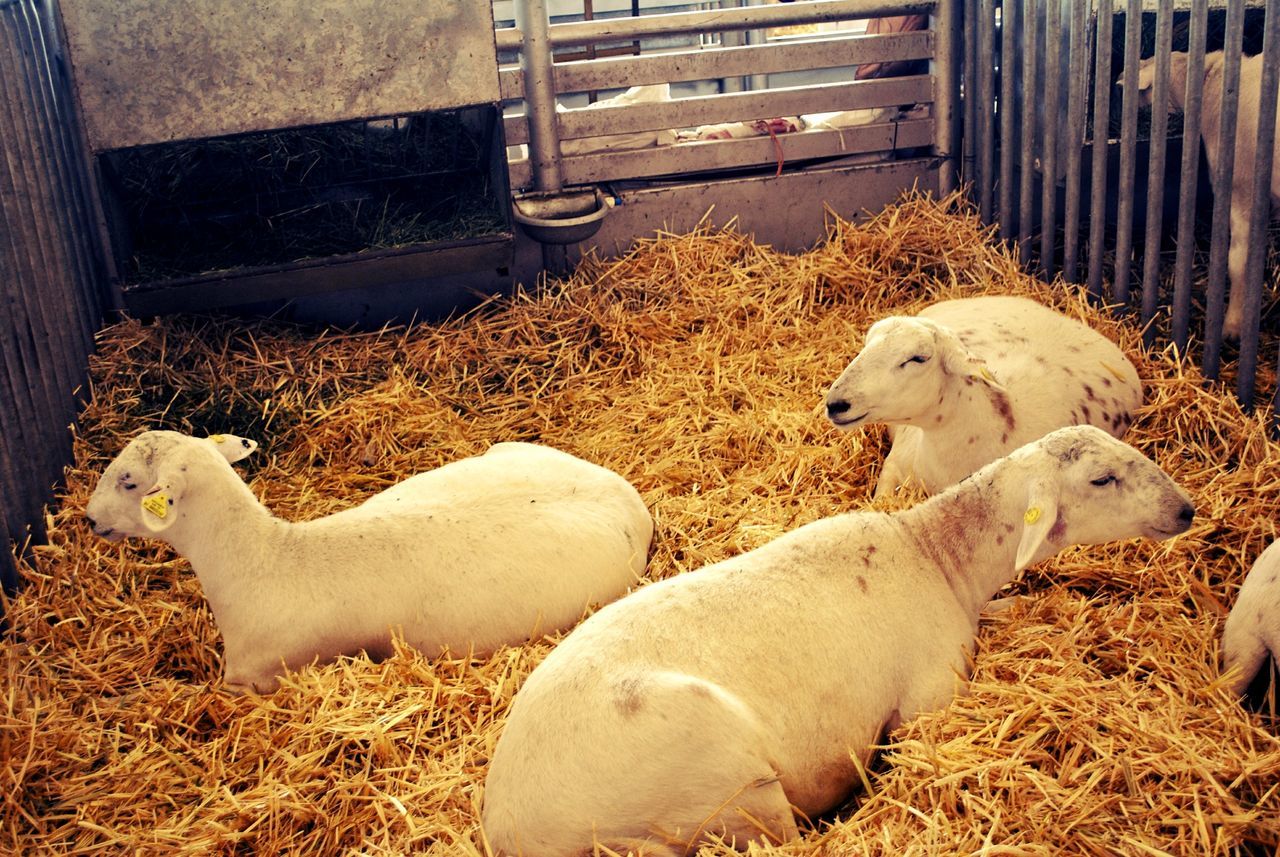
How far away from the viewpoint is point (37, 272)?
538cm

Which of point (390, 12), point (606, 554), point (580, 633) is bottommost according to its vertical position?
point (606, 554)

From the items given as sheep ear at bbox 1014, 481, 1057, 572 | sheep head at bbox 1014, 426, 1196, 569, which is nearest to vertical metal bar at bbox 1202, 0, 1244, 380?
sheep head at bbox 1014, 426, 1196, 569

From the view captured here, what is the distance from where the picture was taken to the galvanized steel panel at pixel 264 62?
551 centimetres

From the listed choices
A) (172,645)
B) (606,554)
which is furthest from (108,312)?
(606,554)

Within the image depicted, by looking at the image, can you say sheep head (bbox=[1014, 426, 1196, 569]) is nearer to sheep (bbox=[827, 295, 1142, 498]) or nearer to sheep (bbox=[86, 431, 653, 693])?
sheep (bbox=[827, 295, 1142, 498])

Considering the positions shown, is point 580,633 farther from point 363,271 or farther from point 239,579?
point 363,271

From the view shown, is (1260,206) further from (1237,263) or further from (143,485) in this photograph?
(143,485)

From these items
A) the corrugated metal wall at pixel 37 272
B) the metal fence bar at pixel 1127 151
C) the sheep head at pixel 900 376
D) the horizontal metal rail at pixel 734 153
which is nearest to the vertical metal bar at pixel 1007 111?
the horizontal metal rail at pixel 734 153

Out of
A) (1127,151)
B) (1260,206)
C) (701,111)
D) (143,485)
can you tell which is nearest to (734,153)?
(701,111)

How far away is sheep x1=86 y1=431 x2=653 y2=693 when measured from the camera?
3855 millimetres

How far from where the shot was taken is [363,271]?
6039mm

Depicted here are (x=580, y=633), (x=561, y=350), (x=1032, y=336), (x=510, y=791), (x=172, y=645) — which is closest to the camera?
Result: (x=510, y=791)

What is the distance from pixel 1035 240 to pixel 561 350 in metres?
2.92

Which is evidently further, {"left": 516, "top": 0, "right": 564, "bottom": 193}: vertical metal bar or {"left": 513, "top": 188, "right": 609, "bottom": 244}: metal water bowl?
{"left": 516, "top": 0, "right": 564, "bottom": 193}: vertical metal bar
